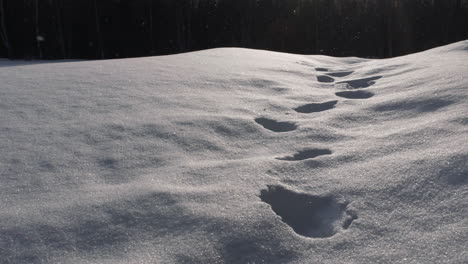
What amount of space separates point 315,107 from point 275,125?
332 millimetres

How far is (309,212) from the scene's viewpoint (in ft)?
3.65

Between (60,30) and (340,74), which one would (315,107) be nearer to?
(340,74)

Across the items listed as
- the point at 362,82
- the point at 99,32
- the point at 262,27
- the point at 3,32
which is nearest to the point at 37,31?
the point at 3,32

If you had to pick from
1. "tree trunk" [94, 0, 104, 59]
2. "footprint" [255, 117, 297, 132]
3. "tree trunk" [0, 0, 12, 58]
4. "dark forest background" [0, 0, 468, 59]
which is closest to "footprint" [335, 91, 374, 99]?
"footprint" [255, 117, 297, 132]

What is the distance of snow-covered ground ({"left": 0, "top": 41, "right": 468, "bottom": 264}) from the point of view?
0.93m

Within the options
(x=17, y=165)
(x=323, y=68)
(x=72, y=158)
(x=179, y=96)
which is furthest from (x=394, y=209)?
(x=323, y=68)

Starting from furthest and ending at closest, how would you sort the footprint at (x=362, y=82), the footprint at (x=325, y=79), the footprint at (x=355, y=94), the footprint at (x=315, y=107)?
1. the footprint at (x=325, y=79)
2. the footprint at (x=362, y=82)
3. the footprint at (x=355, y=94)
4. the footprint at (x=315, y=107)

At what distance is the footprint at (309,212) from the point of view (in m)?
1.03

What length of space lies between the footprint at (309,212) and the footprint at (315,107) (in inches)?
33.4

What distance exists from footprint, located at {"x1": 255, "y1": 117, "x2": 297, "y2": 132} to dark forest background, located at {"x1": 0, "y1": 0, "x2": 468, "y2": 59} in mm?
3923

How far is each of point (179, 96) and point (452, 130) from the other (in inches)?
45.2

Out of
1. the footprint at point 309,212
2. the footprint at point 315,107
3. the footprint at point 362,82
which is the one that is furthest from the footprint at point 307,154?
the footprint at point 362,82

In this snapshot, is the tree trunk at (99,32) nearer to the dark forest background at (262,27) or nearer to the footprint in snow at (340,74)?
the dark forest background at (262,27)

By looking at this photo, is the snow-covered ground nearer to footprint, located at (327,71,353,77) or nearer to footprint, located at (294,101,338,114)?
footprint, located at (294,101,338,114)
